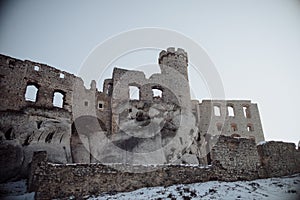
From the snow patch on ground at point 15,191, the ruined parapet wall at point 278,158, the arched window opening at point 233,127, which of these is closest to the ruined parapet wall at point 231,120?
the arched window opening at point 233,127

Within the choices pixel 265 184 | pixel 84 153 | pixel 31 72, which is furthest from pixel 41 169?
pixel 31 72

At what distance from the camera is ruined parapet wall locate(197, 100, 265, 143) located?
35375 millimetres

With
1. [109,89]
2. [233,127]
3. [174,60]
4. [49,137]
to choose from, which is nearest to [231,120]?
[233,127]

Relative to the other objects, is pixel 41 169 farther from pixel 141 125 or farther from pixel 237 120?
pixel 237 120

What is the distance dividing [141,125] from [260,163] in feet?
33.0

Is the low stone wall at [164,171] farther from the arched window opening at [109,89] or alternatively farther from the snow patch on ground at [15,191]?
the arched window opening at [109,89]

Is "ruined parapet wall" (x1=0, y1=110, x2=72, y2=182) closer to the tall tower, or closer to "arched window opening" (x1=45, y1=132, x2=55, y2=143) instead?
"arched window opening" (x1=45, y1=132, x2=55, y2=143)

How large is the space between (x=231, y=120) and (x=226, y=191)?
81.2 ft

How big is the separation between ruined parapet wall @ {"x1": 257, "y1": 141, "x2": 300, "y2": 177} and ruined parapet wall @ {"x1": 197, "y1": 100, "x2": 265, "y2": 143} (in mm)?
17631

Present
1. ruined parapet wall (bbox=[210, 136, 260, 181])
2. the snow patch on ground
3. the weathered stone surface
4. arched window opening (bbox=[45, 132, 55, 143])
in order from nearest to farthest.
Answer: the snow patch on ground, ruined parapet wall (bbox=[210, 136, 260, 181]), the weathered stone surface, arched window opening (bbox=[45, 132, 55, 143])

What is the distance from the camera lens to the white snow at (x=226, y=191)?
12.1 m

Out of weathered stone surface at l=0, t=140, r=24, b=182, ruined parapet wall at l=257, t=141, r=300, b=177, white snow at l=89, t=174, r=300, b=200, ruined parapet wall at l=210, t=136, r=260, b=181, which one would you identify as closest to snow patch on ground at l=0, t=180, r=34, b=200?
weathered stone surface at l=0, t=140, r=24, b=182

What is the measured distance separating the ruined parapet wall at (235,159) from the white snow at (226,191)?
0.76 metres

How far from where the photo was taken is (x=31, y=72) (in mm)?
24312
